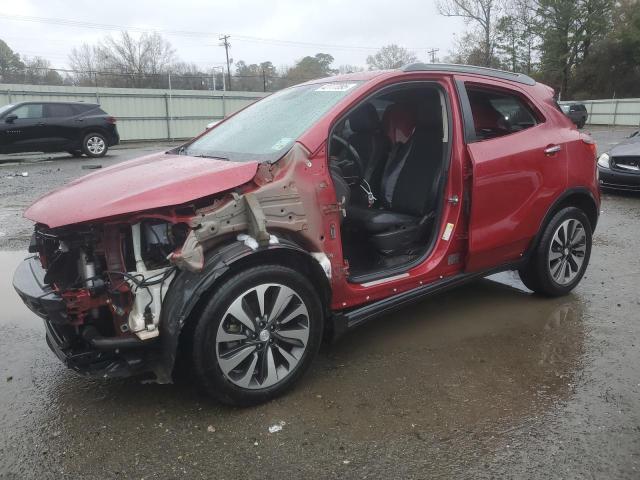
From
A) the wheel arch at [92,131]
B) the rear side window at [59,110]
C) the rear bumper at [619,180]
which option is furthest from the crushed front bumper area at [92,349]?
the wheel arch at [92,131]

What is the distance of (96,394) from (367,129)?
2.75m

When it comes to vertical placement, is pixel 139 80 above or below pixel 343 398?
above

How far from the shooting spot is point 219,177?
2.58m

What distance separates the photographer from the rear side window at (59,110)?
13.7 metres

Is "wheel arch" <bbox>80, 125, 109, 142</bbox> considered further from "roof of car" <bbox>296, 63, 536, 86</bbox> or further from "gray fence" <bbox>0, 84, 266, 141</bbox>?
"roof of car" <bbox>296, 63, 536, 86</bbox>

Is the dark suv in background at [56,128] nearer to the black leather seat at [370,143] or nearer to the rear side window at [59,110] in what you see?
the rear side window at [59,110]

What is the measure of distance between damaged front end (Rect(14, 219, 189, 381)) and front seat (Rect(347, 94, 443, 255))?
165 centimetres

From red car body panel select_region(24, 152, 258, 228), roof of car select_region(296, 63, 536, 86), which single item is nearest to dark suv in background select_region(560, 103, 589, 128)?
roof of car select_region(296, 63, 536, 86)

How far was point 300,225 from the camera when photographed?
8.89 ft

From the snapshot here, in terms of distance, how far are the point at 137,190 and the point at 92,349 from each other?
0.80m

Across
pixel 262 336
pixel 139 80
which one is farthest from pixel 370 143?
pixel 139 80

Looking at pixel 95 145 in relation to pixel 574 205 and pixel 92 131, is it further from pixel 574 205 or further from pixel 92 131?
pixel 574 205

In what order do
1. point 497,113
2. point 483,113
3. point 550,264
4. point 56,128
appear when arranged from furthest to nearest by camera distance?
point 56,128, point 550,264, point 497,113, point 483,113

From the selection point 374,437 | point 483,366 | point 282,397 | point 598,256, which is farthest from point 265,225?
point 598,256
